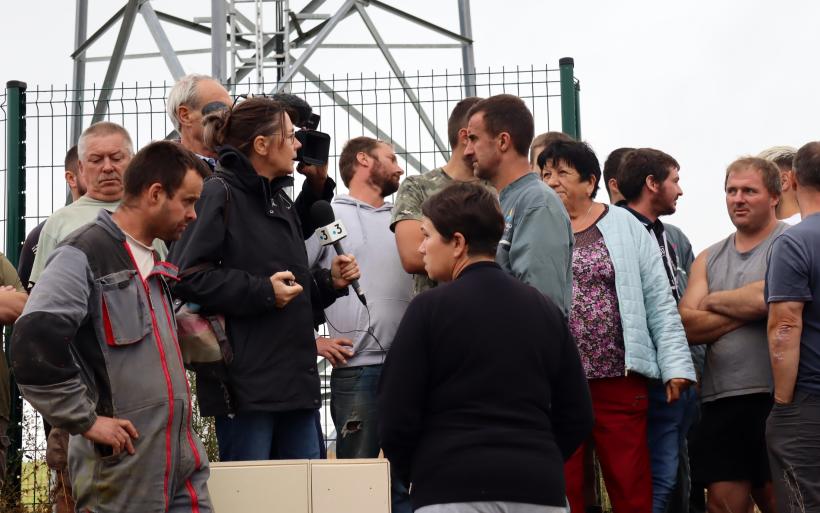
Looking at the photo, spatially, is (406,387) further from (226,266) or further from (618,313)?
(618,313)

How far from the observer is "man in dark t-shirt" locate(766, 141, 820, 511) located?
5.22 m

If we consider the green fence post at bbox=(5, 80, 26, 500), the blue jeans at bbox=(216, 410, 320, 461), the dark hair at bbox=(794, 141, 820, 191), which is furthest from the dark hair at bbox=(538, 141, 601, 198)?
the green fence post at bbox=(5, 80, 26, 500)

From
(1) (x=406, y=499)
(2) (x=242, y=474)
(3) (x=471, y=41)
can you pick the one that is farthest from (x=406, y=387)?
(3) (x=471, y=41)

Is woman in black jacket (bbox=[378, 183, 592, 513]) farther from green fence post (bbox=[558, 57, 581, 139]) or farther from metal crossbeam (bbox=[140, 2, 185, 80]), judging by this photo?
metal crossbeam (bbox=[140, 2, 185, 80])

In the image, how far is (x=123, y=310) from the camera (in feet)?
13.0

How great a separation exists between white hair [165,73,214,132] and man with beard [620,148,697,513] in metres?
2.16

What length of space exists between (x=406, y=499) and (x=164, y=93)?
10.2 ft

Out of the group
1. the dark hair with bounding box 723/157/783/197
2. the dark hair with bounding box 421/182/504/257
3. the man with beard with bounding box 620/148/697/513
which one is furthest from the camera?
the dark hair with bounding box 723/157/783/197

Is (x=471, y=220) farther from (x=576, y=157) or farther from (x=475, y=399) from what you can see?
(x=576, y=157)

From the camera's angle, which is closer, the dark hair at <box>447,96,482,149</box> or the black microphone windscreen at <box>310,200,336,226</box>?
the black microphone windscreen at <box>310,200,336,226</box>

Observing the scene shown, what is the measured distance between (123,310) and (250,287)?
28.8 inches

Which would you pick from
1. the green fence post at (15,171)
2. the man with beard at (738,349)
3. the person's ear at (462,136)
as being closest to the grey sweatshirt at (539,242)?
the person's ear at (462,136)

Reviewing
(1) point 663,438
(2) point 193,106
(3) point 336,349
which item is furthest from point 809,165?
(2) point 193,106

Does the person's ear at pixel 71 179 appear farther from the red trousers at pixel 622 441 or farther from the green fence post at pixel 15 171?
the red trousers at pixel 622 441
